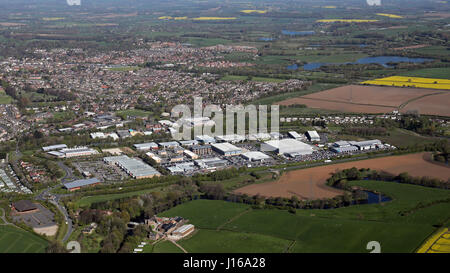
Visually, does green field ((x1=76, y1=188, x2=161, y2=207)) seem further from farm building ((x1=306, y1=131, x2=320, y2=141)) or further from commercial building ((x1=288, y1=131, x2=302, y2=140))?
farm building ((x1=306, y1=131, x2=320, y2=141))

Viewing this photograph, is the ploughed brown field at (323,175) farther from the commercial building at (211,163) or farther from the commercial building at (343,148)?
the commercial building at (211,163)

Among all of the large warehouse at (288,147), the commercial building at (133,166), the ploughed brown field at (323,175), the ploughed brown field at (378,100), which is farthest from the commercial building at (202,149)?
the ploughed brown field at (378,100)

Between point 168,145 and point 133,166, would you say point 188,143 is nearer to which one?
point 168,145

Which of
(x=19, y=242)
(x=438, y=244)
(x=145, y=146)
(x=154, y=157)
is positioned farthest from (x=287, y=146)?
(x=19, y=242)

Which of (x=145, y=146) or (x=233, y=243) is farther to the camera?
(x=145, y=146)

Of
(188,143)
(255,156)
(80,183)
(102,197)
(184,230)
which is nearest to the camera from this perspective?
(184,230)

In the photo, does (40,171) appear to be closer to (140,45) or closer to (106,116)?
(106,116)
